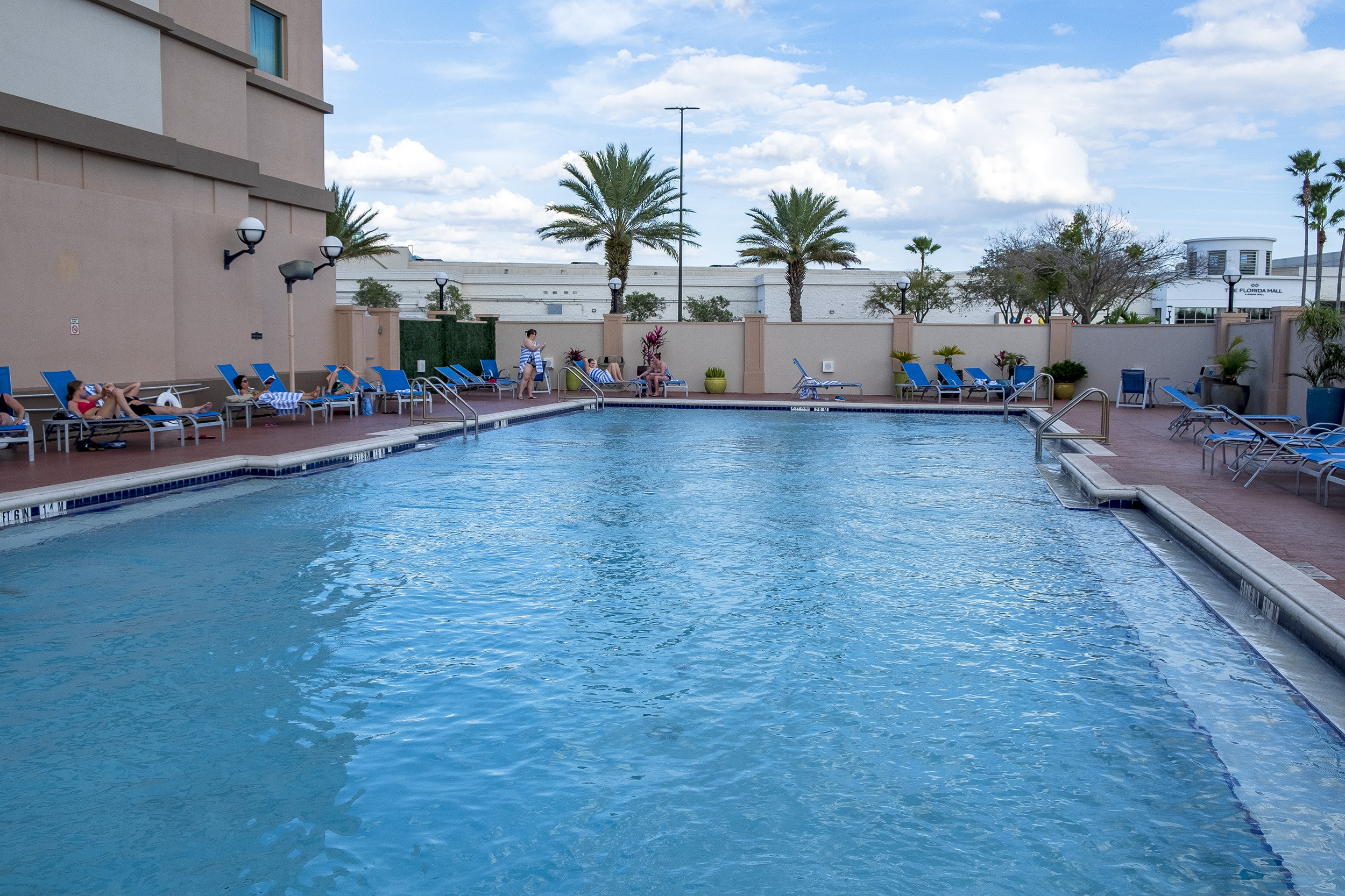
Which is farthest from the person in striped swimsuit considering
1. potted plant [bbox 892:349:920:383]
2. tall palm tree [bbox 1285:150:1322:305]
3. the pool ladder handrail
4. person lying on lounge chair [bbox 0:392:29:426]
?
tall palm tree [bbox 1285:150:1322:305]

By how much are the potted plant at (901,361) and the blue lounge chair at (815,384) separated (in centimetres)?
80

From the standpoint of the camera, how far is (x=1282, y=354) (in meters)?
17.3

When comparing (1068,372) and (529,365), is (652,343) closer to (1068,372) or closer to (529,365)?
(529,365)

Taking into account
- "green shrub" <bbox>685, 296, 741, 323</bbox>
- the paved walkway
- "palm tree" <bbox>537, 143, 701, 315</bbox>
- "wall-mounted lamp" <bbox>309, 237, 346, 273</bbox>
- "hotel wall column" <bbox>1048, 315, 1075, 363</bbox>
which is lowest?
the paved walkway

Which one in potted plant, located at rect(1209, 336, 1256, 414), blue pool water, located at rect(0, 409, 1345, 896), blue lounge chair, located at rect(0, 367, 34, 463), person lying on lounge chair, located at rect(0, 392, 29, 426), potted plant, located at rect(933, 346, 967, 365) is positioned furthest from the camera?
potted plant, located at rect(933, 346, 967, 365)

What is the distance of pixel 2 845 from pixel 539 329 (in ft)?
73.3

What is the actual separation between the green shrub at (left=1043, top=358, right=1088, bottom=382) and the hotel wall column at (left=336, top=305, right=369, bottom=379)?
1417 cm

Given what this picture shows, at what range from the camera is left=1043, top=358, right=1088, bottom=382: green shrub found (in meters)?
21.7

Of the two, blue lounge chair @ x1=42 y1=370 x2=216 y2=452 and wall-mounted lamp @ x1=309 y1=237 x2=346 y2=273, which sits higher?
wall-mounted lamp @ x1=309 y1=237 x2=346 y2=273

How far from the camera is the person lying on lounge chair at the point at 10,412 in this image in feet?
33.2

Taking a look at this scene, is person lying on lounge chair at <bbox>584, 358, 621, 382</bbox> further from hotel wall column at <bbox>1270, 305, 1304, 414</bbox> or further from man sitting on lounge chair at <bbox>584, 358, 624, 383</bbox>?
hotel wall column at <bbox>1270, 305, 1304, 414</bbox>

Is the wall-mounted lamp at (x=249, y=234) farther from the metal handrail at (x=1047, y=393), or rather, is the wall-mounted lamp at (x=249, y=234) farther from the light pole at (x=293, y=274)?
the metal handrail at (x=1047, y=393)

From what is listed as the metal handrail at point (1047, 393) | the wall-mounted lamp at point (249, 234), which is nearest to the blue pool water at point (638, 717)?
the wall-mounted lamp at point (249, 234)

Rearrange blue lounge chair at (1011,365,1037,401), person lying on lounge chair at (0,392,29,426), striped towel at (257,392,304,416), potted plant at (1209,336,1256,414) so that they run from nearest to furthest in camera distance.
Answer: person lying on lounge chair at (0,392,29,426) → striped towel at (257,392,304,416) → potted plant at (1209,336,1256,414) → blue lounge chair at (1011,365,1037,401)
